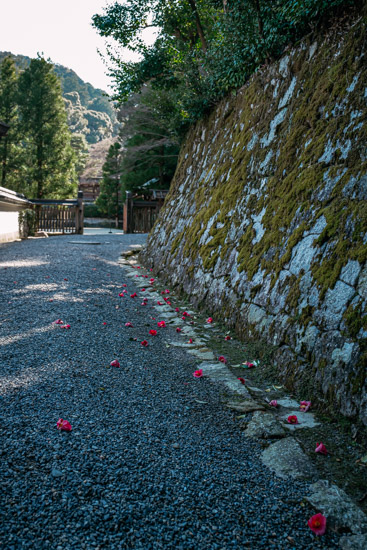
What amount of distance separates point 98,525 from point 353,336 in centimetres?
176

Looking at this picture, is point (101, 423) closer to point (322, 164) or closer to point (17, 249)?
point (322, 164)

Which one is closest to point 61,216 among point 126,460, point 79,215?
point 79,215

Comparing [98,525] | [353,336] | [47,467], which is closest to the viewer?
[98,525]

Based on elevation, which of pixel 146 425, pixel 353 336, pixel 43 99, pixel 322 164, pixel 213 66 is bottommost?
pixel 146 425

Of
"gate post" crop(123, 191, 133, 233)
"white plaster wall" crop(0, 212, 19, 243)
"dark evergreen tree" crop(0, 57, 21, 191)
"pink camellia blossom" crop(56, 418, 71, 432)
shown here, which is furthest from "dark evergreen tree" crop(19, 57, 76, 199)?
"pink camellia blossom" crop(56, 418, 71, 432)

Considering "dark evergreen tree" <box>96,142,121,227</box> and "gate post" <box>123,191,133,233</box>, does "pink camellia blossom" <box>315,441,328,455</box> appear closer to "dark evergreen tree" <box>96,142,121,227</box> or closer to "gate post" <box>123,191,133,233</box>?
"gate post" <box>123,191,133,233</box>

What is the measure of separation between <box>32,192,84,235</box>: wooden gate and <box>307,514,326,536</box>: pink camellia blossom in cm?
1764

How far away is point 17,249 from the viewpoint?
412 inches

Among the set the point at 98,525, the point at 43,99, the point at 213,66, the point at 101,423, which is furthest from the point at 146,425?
the point at 43,99

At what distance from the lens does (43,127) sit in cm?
2097

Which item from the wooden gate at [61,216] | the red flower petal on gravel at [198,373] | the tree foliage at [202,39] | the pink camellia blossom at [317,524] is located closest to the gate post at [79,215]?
the wooden gate at [61,216]

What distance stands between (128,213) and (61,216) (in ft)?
11.5

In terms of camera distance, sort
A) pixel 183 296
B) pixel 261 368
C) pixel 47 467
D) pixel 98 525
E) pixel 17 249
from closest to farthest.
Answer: pixel 98 525, pixel 47 467, pixel 261 368, pixel 183 296, pixel 17 249

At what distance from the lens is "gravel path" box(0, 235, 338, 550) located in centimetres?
147
